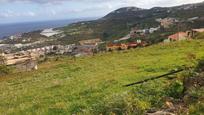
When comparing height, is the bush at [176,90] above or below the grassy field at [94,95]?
above

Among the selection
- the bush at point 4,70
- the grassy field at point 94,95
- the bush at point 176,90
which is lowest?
the bush at point 4,70

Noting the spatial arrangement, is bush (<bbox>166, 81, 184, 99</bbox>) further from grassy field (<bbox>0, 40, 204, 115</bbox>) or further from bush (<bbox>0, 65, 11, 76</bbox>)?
bush (<bbox>0, 65, 11, 76</bbox>)

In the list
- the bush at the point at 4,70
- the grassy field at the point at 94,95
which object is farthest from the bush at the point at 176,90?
the bush at the point at 4,70

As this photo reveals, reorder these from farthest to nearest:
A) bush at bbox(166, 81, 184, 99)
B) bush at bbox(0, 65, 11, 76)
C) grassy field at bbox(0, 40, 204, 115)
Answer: bush at bbox(0, 65, 11, 76)
bush at bbox(166, 81, 184, 99)
grassy field at bbox(0, 40, 204, 115)

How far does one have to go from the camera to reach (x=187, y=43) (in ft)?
106

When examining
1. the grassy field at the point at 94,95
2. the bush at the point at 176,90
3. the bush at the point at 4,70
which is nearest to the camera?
the grassy field at the point at 94,95

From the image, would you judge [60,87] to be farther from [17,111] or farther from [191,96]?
[191,96]

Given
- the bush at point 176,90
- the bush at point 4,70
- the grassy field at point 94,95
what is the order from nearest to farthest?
the grassy field at point 94,95, the bush at point 176,90, the bush at point 4,70

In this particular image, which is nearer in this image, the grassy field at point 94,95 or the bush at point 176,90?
the grassy field at point 94,95

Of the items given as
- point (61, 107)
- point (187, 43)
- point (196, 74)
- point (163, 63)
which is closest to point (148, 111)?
point (196, 74)

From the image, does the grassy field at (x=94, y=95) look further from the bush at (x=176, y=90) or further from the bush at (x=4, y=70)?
the bush at (x=4, y=70)

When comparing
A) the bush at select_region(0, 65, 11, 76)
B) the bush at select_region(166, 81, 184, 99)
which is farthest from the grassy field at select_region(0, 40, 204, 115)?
the bush at select_region(0, 65, 11, 76)

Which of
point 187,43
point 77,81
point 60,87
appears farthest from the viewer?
point 187,43

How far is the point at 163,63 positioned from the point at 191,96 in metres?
12.6
